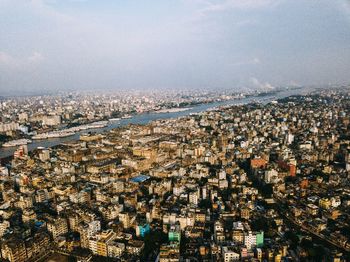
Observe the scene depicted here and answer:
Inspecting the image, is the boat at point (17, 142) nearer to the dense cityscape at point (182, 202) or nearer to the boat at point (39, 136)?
the boat at point (39, 136)

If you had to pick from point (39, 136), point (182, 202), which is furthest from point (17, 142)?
point (182, 202)

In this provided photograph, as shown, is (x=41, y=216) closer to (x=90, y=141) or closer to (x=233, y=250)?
(x=233, y=250)

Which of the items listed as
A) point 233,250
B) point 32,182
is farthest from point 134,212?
point 32,182

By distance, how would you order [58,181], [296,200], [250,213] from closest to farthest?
[250,213]
[296,200]
[58,181]

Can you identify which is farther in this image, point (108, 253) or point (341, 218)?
point (341, 218)

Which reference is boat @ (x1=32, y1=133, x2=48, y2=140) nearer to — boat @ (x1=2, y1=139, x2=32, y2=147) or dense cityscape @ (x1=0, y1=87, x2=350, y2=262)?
boat @ (x1=2, y1=139, x2=32, y2=147)

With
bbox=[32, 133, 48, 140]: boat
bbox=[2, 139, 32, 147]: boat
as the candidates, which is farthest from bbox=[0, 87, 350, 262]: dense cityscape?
bbox=[32, 133, 48, 140]: boat

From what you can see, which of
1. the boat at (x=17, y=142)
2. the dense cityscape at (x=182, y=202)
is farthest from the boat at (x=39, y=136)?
the dense cityscape at (x=182, y=202)

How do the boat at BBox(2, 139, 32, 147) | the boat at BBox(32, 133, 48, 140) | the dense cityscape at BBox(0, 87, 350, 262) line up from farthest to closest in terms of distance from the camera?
the boat at BBox(32, 133, 48, 140)
the boat at BBox(2, 139, 32, 147)
the dense cityscape at BBox(0, 87, 350, 262)
